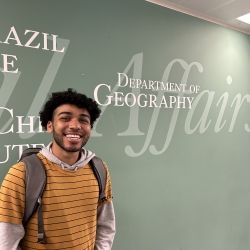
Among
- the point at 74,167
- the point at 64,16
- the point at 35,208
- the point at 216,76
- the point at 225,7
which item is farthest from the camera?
the point at 216,76

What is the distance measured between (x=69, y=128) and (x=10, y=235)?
1.49ft

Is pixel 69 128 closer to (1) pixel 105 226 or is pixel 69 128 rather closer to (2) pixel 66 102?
(2) pixel 66 102

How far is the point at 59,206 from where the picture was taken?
1018 millimetres

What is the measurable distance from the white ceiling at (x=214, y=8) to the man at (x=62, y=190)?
128 centimetres

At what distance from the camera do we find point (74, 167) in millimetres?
1110

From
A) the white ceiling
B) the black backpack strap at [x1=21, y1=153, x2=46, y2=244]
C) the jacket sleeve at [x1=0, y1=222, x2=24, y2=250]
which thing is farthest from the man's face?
the white ceiling

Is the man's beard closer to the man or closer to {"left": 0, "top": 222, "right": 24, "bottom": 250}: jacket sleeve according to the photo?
the man

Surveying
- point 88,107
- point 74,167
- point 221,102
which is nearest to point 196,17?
point 221,102

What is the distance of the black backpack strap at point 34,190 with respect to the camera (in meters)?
0.96

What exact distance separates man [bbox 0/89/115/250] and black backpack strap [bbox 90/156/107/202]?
24 millimetres

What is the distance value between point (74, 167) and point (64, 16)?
3.23ft

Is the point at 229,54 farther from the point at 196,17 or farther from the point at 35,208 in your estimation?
the point at 35,208

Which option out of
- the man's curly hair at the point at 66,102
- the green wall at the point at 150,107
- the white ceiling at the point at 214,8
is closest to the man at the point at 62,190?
the man's curly hair at the point at 66,102

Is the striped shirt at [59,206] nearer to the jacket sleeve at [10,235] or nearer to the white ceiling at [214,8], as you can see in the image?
the jacket sleeve at [10,235]
